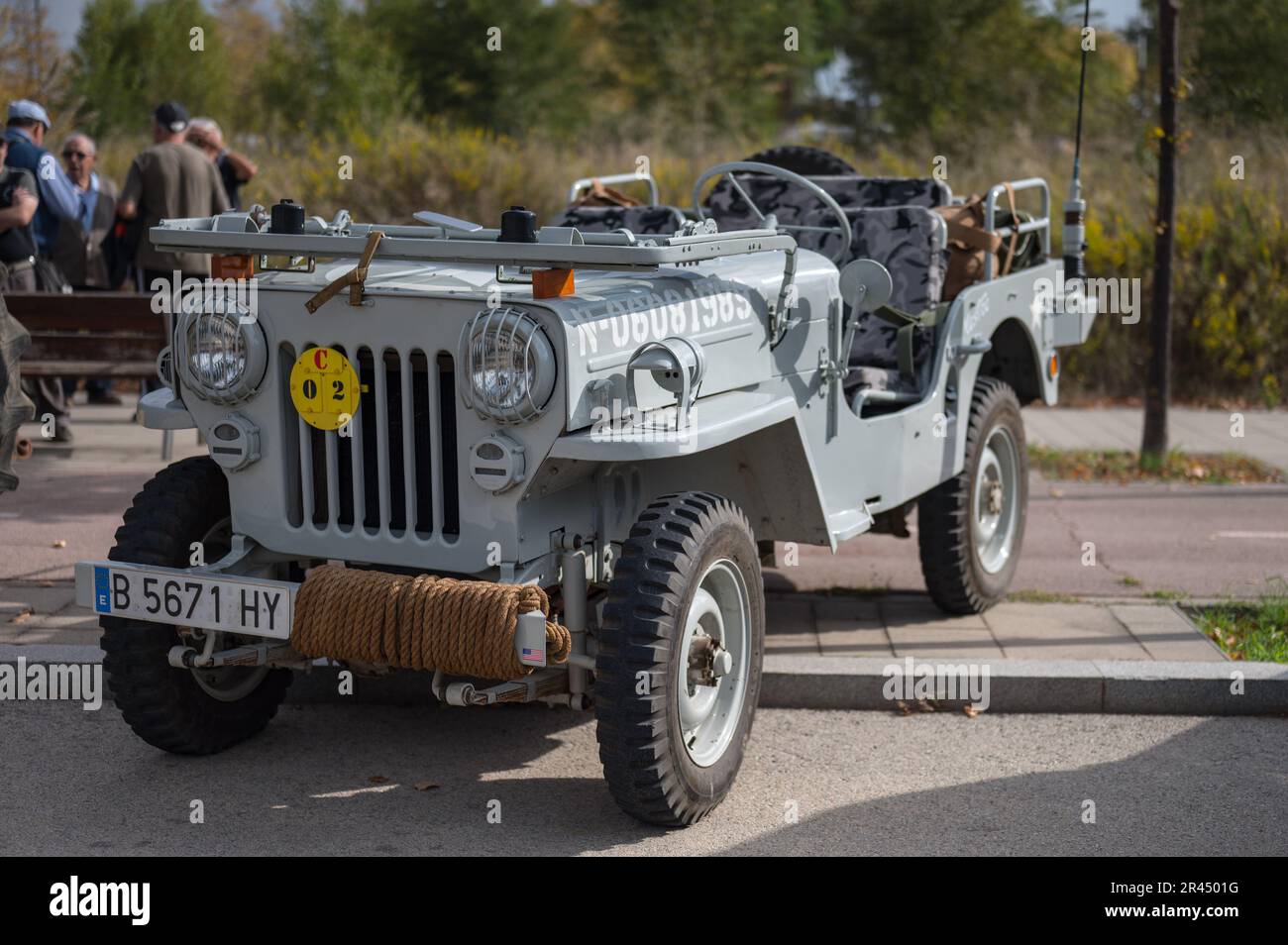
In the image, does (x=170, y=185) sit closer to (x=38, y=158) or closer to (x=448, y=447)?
(x=38, y=158)

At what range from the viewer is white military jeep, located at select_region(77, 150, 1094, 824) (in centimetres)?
431

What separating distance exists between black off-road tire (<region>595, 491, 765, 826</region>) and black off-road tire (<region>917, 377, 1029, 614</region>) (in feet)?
7.63

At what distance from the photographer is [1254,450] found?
1119cm

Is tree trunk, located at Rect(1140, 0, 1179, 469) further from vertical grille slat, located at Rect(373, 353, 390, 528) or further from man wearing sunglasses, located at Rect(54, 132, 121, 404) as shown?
man wearing sunglasses, located at Rect(54, 132, 121, 404)

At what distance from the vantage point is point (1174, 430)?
1210cm

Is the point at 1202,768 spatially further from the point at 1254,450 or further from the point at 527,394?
the point at 1254,450

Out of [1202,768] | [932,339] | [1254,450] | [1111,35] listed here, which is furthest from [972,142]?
[1202,768]

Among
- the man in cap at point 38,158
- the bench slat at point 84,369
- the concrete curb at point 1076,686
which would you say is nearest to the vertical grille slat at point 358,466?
the concrete curb at point 1076,686

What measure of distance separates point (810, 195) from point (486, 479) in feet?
10.7

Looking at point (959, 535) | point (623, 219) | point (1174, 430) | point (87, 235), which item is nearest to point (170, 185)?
point (87, 235)

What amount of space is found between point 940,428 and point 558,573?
232cm

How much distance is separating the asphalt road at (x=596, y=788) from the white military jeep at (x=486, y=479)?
232 mm

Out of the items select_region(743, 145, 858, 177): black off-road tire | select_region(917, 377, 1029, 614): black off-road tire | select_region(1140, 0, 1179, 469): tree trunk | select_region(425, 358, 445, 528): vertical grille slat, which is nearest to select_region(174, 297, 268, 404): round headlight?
select_region(425, 358, 445, 528): vertical grille slat

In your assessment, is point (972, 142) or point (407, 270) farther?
point (972, 142)
